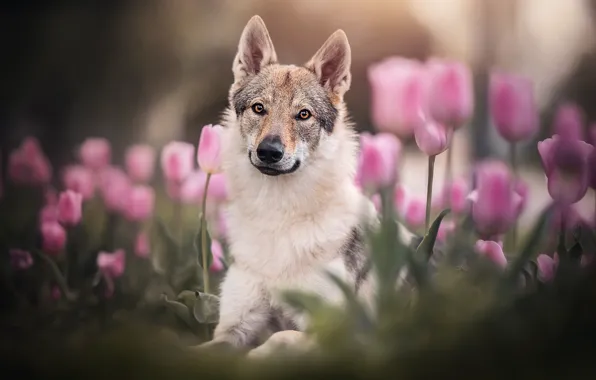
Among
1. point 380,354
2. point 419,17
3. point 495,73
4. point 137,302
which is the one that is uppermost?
point 419,17

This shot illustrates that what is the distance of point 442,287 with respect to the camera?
3.32 ft

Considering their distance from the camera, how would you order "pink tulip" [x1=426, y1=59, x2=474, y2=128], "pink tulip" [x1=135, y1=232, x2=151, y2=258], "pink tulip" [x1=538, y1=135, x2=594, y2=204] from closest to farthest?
"pink tulip" [x1=538, y1=135, x2=594, y2=204] → "pink tulip" [x1=426, y1=59, x2=474, y2=128] → "pink tulip" [x1=135, y1=232, x2=151, y2=258]

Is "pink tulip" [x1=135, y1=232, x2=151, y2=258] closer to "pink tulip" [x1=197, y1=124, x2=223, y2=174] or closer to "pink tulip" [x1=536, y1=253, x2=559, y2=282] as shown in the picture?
"pink tulip" [x1=197, y1=124, x2=223, y2=174]

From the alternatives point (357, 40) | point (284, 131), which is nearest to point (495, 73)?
point (357, 40)

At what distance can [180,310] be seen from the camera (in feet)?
4.94

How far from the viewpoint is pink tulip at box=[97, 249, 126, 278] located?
5.80 feet

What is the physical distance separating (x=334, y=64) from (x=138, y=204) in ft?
2.70

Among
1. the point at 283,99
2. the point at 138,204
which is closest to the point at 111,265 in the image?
the point at 138,204

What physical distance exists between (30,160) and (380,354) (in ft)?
4.50

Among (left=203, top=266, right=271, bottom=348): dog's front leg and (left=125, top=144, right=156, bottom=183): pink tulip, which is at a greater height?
(left=125, top=144, right=156, bottom=183): pink tulip

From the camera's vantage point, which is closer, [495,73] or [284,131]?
[284,131]

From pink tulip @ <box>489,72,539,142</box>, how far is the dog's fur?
0.33 metres

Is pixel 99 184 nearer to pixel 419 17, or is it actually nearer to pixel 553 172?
pixel 419 17

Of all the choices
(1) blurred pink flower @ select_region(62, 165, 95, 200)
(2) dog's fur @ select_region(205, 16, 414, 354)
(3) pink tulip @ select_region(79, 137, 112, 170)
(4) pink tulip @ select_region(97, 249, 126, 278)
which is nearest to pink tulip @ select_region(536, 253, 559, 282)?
→ (2) dog's fur @ select_region(205, 16, 414, 354)
